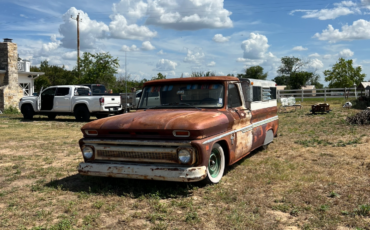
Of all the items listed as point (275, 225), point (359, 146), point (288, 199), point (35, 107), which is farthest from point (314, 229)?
point (35, 107)

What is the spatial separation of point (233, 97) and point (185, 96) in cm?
84

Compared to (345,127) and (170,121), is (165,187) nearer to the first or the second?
(170,121)

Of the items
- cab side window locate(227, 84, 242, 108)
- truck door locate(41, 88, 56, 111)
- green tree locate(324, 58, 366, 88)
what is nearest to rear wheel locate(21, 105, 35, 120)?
truck door locate(41, 88, 56, 111)

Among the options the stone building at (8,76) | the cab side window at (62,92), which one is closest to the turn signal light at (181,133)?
the cab side window at (62,92)

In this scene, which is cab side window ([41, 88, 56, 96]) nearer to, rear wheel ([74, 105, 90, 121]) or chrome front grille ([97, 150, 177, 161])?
rear wheel ([74, 105, 90, 121])

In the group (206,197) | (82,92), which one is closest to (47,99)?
(82,92)

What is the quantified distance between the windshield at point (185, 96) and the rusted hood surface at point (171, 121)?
38 cm

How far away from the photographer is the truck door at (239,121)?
5691 millimetres

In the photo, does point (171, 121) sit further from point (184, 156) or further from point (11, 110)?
point (11, 110)

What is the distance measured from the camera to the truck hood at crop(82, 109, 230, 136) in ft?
15.1

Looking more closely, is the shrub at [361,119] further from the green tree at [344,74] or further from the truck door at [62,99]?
the green tree at [344,74]

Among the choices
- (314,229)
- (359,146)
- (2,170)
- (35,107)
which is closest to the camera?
(314,229)

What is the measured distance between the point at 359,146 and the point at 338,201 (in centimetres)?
447

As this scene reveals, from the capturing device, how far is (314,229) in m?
3.59
